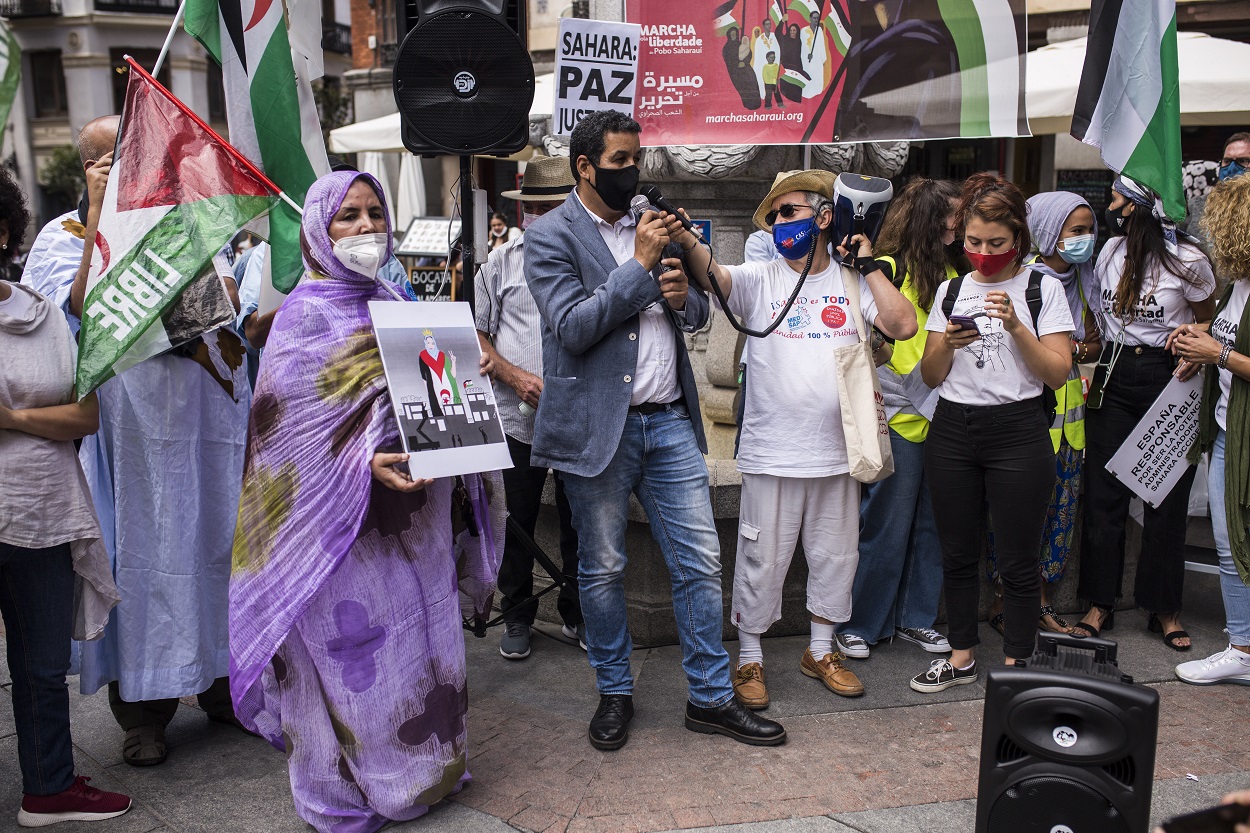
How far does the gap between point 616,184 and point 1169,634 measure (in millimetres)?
3175

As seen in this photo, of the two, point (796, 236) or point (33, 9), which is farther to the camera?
point (33, 9)

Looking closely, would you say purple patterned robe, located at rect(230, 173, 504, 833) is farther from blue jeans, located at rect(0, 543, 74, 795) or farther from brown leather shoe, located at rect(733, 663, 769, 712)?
brown leather shoe, located at rect(733, 663, 769, 712)

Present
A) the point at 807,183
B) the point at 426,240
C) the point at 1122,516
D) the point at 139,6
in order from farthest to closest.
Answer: the point at 139,6, the point at 426,240, the point at 1122,516, the point at 807,183

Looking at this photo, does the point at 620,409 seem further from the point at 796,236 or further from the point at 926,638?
the point at 926,638

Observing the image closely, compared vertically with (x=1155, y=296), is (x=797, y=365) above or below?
below

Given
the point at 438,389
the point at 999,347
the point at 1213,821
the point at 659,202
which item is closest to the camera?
the point at 1213,821

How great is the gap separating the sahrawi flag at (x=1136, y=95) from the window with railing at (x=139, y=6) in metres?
36.1

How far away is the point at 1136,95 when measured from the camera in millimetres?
4418

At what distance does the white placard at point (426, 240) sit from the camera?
10.8 meters

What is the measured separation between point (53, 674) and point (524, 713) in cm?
163


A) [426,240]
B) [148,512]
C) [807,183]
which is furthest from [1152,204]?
[426,240]

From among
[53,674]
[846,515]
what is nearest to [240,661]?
[53,674]

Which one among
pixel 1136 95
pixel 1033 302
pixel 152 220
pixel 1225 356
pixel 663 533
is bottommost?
pixel 663 533

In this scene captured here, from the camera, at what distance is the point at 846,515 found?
4.14m
